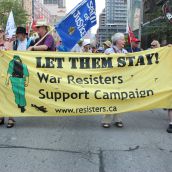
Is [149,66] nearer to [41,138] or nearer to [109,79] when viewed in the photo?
[109,79]

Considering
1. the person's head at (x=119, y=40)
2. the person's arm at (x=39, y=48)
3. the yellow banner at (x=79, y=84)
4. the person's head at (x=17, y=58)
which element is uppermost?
the person's head at (x=119, y=40)

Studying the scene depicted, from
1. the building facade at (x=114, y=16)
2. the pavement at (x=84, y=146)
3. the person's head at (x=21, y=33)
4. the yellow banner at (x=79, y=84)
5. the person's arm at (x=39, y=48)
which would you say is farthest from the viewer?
the building facade at (x=114, y=16)

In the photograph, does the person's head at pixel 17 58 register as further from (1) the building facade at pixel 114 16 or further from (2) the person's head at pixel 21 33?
(1) the building facade at pixel 114 16

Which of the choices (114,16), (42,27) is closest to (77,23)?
(42,27)

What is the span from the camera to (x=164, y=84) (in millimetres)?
7520

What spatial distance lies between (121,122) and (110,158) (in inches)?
81.9

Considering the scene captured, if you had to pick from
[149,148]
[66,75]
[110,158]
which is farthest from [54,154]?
[66,75]

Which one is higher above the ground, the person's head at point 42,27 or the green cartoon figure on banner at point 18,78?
the person's head at point 42,27

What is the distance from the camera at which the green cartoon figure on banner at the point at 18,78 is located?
7344mm

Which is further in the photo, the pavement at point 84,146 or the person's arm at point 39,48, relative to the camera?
the person's arm at point 39,48

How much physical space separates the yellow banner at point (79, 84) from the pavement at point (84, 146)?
0.39 m

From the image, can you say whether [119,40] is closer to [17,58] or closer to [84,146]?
[17,58]

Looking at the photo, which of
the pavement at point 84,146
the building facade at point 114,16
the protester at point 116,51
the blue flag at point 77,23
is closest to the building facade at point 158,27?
the building facade at point 114,16

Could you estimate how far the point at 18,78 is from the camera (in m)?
7.36
